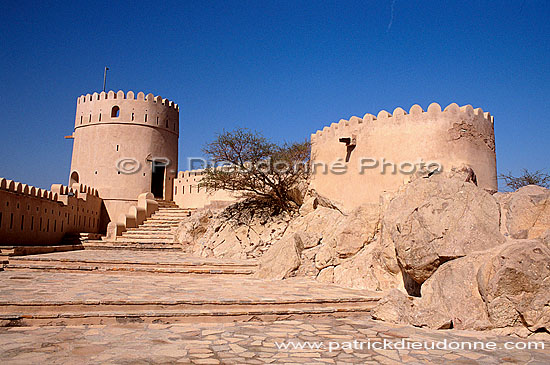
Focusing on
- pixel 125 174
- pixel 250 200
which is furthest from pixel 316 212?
pixel 125 174

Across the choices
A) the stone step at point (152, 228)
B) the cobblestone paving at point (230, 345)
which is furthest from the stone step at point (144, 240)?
the cobblestone paving at point (230, 345)

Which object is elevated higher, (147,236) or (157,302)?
Answer: (147,236)

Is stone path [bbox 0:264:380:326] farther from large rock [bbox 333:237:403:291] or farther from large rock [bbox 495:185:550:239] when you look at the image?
large rock [bbox 495:185:550:239]

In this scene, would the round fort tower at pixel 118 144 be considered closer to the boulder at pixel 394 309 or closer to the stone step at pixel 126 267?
the stone step at pixel 126 267

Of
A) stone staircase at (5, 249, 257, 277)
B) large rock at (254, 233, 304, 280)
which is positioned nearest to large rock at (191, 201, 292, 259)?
stone staircase at (5, 249, 257, 277)

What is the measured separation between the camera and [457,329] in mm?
5586

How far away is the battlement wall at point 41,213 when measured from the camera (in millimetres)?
13422

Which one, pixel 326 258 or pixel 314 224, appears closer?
pixel 326 258

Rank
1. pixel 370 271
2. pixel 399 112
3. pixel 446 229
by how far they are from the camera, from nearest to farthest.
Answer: pixel 446 229 → pixel 370 271 → pixel 399 112

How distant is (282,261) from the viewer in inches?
416

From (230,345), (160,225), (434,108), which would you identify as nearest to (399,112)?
(434,108)

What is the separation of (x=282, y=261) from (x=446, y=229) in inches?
190

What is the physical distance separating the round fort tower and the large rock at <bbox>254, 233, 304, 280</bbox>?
14.8 meters

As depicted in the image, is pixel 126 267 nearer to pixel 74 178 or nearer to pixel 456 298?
pixel 456 298
